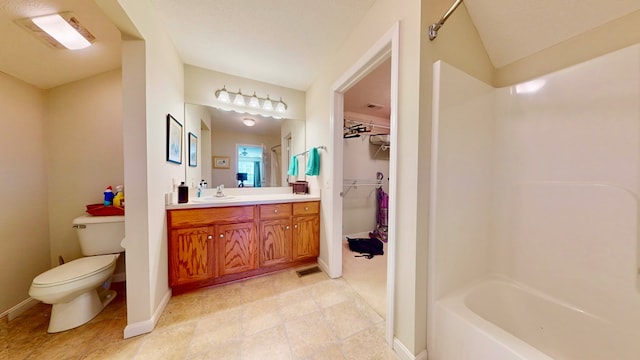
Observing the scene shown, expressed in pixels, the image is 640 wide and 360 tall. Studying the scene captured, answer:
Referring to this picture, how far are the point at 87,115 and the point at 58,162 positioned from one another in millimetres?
496

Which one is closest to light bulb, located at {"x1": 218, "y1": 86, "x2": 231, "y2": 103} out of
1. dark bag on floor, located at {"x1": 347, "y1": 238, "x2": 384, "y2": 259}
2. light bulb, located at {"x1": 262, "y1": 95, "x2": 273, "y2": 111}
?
light bulb, located at {"x1": 262, "y1": 95, "x2": 273, "y2": 111}

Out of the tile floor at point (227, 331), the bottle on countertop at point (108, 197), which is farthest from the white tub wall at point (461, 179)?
the bottle on countertop at point (108, 197)

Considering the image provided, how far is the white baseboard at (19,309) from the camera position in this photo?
1.41 meters

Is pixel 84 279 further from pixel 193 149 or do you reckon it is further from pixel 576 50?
pixel 576 50

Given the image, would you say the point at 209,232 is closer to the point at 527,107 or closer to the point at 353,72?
the point at 353,72

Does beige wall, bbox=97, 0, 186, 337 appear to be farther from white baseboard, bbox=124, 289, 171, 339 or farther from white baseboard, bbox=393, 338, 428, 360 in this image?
white baseboard, bbox=393, 338, 428, 360

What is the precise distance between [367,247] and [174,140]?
2.73 meters

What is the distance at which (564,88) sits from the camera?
1.20 meters

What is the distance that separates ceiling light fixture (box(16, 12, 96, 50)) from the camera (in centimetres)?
116

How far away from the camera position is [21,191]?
152cm

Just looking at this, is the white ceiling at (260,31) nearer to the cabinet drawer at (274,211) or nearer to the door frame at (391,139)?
the door frame at (391,139)

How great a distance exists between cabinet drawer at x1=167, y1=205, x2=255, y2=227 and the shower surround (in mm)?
1687

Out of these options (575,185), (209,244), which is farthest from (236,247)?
(575,185)

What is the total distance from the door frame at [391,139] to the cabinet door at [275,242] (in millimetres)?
501
